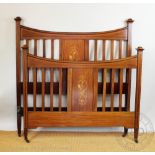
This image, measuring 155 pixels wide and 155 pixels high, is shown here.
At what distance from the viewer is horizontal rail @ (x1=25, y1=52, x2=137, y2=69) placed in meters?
1.73

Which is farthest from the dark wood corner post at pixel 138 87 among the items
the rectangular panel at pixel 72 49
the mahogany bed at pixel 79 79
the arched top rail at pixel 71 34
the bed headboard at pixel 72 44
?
the rectangular panel at pixel 72 49

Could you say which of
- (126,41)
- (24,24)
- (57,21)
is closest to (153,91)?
(126,41)

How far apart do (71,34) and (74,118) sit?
59 centimetres

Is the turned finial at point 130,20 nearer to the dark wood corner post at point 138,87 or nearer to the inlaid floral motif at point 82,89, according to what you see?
the dark wood corner post at point 138,87

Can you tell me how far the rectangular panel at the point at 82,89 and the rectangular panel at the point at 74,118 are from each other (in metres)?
0.05

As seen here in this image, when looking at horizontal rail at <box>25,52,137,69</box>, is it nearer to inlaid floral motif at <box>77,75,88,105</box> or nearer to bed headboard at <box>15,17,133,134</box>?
inlaid floral motif at <box>77,75,88,105</box>

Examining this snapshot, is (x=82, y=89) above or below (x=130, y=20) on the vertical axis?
below

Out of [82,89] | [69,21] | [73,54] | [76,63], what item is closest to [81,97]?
[82,89]

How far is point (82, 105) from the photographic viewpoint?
179 centimetres

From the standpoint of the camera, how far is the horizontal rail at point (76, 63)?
5.68 ft

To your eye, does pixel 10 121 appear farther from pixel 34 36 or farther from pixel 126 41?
pixel 126 41

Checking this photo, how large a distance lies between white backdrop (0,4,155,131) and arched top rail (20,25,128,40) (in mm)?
62

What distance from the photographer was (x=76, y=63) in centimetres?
174

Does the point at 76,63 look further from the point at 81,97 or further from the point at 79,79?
the point at 81,97
